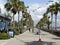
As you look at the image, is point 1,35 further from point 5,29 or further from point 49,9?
point 49,9

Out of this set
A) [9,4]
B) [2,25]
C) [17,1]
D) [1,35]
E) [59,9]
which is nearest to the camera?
[1,35]

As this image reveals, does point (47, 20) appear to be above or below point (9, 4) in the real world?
below

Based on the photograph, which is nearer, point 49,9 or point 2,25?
point 2,25

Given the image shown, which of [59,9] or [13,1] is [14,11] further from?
[59,9]

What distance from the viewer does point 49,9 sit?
92750mm

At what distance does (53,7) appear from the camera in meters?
88.6

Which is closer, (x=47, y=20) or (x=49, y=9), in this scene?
(x=49, y=9)

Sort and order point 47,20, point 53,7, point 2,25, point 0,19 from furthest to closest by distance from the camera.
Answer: point 47,20
point 53,7
point 2,25
point 0,19

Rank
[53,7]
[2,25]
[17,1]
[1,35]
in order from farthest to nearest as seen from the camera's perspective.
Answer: [53,7], [17,1], [2,25], [1,35]

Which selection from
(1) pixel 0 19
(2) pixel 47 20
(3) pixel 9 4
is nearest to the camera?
(1) pixel 0 19

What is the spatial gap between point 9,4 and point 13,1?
2.86m

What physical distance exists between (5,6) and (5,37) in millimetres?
29143

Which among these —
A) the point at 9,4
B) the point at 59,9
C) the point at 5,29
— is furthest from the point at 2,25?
the point at 59,9

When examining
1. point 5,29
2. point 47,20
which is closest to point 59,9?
point 5,29
